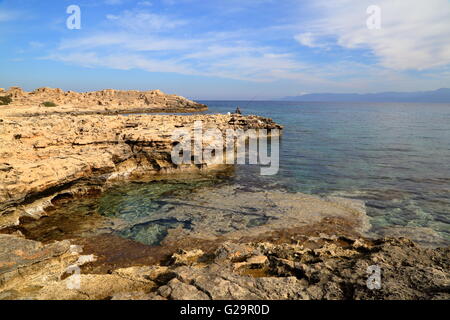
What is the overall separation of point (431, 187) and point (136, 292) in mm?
17795

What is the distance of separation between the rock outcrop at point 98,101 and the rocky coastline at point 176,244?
48156 mm

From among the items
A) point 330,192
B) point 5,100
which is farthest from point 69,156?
point 5,100

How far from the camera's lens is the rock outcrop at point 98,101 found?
6203cm

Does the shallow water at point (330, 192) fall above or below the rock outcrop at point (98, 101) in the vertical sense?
below

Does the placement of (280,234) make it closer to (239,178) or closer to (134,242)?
(134,242)

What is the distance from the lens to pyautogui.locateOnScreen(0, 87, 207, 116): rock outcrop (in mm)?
62031

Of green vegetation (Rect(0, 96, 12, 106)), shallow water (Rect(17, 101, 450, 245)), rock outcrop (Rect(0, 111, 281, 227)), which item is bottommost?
shallow water (Rect(17, 101, 450, 245))

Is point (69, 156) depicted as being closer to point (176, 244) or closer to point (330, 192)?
point (176, 244)

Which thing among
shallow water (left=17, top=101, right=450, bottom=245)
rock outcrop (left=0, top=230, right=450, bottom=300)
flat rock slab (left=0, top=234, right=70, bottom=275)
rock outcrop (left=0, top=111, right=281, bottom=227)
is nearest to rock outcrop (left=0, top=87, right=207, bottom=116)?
rock outcrop (left=0, top=111, right=281, bottom=227)

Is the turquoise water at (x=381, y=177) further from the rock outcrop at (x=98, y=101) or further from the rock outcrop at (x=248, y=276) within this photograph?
the rock outcrop at (x=98, y=101)

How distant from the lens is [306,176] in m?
18.4

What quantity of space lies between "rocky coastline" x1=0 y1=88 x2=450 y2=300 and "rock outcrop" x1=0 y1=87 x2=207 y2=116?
158 feet

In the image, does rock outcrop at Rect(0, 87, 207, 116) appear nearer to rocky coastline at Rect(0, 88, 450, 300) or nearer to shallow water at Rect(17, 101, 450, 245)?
rocky coastline at Rect(0, 88, 450, 300)

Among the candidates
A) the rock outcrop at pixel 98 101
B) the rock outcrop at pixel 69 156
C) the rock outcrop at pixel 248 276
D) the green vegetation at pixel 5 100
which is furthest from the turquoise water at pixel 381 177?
the green vegetation at pixel 5 100
